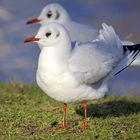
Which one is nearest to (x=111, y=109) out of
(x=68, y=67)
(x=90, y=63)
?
(x=90, y=63)

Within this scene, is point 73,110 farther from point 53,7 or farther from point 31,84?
point 31,84

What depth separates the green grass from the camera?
7.55 metres

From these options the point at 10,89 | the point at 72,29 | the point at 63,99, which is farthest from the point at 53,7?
the point at 63,99

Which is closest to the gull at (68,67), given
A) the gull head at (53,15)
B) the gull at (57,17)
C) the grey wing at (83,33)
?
the grey wing at (83,33)

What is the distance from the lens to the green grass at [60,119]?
7.55 m

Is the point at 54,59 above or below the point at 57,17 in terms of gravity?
below

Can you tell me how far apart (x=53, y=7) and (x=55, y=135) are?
3719 millimetres

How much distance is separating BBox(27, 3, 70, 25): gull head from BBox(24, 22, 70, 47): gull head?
3.16 metres

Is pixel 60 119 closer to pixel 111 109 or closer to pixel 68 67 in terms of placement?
pixel 68 67

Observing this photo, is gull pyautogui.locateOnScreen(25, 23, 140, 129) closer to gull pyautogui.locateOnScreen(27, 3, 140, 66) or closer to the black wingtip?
the black wingtip

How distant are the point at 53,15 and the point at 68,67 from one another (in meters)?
3.47

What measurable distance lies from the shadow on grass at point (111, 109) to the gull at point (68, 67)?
1.06 m

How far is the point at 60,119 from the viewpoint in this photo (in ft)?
27.9

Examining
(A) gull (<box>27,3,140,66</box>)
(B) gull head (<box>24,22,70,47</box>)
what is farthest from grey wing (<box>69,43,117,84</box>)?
(A) gull (<box>27,3,140,66</box>)
